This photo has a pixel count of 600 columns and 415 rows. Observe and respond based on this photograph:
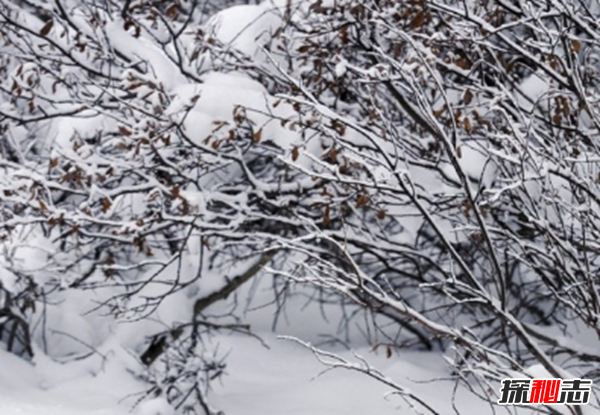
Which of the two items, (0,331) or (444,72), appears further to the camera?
(0,331)

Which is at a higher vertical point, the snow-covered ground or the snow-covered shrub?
the snow-covered shrub

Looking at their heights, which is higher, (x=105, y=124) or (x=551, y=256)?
(x=105, y=124)

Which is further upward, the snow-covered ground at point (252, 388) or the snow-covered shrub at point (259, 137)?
the snow-covered shrub at point (259, 137)

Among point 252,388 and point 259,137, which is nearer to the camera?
point 259,137

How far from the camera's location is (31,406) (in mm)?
5961

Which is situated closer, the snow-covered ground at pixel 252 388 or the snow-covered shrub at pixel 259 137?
the snow-covered shrub at pixel 259 137

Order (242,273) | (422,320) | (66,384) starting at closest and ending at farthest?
(422,320)
(66,384)
(242,273)

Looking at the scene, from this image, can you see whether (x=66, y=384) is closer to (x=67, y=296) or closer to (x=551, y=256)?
(x=67, y=296)

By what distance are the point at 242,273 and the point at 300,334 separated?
5.13ft

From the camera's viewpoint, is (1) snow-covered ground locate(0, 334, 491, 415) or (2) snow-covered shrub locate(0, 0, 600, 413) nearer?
(2) snow-covered shrub locate(0, 0, 600, 413)

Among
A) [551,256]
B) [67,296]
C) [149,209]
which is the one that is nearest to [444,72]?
[149,209]

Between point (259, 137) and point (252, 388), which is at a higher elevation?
point (259, 137)

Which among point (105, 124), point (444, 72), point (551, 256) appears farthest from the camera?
point (105, 124)

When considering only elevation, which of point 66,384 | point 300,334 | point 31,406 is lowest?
point 31,406
